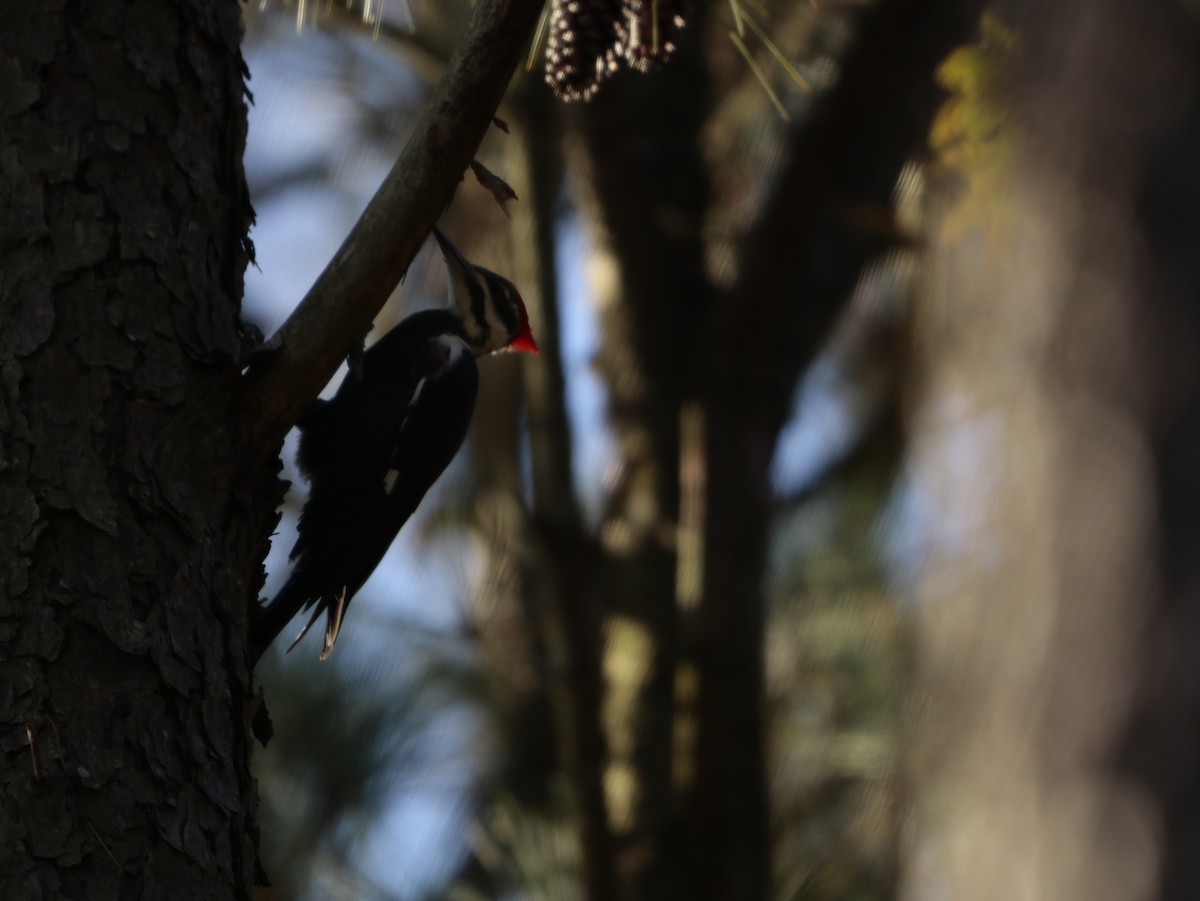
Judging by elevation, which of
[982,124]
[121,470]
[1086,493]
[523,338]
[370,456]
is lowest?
[1086,493]

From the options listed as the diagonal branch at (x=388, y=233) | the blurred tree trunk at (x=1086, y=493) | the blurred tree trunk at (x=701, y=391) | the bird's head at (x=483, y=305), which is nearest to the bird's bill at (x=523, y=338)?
the bird's head at (x=483, y=305)

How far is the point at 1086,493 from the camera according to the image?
57.8 inches

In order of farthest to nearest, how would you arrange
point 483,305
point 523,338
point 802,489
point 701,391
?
point 802,489 < point 701,391 < point 523,338 < point 483,305

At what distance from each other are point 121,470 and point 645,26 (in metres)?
0.97

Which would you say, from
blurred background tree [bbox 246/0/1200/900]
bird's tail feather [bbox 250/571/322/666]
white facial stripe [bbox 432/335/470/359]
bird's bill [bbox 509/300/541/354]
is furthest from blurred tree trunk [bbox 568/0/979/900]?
bird's tail feather [bbox 250/571/322/666]

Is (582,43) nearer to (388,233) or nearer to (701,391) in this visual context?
(388,233)

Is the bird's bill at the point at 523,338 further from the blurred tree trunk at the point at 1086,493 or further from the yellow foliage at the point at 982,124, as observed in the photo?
the blurred tree trunk at the point at 1086,493

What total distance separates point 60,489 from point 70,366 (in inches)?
4.9

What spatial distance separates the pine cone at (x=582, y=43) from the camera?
177 cm

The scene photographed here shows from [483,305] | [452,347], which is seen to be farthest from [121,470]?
[483,305]

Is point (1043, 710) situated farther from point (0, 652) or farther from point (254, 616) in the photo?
point (0, 652)

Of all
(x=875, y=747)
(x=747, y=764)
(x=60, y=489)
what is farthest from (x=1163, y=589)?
(x=875, y=747)

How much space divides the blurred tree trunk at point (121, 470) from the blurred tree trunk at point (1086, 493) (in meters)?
0.83

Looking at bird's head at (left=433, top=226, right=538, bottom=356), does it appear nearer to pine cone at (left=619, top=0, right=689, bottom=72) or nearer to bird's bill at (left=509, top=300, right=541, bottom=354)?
bird's bill at (left=509, top=300, right=541, bottom=354)
